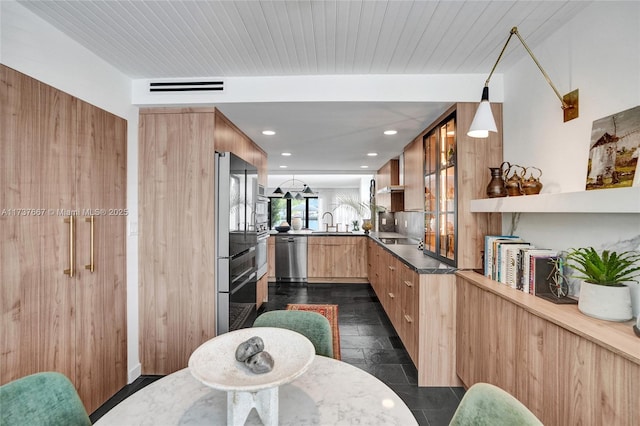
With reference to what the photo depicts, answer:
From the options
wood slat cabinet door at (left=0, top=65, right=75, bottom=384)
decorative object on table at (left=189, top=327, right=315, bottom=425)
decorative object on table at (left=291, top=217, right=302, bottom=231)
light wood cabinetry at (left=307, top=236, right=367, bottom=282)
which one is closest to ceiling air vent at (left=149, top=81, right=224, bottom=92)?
wood slat cabinet door at (left=0, top=65, right=75, bottom=384)

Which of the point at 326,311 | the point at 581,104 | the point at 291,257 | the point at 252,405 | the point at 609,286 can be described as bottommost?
the point at 326,311

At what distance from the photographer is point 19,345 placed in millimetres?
1558

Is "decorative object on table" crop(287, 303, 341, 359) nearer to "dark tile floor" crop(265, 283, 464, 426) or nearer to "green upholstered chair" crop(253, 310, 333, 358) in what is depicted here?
"dark tile floor" crop(265, 283, 464, 426)

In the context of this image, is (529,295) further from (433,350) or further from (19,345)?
(19,345)

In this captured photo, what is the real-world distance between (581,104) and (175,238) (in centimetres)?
294

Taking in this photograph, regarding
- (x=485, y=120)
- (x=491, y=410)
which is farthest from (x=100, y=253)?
(x=485, y=120)

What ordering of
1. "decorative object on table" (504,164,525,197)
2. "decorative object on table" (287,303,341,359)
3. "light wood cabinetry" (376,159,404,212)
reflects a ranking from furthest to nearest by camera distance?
"light wood cabinetry" (376,159,404,212) < "decorative object on table" (287,303,341,359) < "decorative object on table" (504,164,525,197)

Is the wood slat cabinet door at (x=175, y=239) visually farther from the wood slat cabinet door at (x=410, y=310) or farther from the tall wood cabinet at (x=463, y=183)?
the tall wood cabinet at (x=463, y=183)

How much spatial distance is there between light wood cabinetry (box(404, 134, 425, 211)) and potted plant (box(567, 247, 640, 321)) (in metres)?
2.10

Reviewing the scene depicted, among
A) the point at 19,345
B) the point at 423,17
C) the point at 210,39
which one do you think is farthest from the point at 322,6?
the point at 19,345

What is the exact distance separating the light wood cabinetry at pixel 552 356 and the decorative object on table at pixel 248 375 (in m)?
1.09

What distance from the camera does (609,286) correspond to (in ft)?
4.33

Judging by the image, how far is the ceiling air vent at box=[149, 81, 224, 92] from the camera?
2.46 meters

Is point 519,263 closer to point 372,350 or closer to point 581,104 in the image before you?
point 581,104
